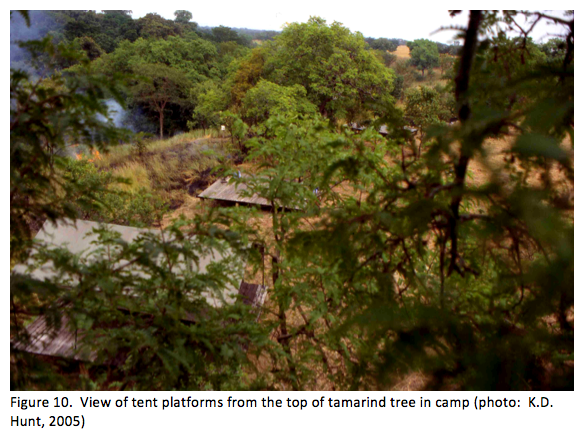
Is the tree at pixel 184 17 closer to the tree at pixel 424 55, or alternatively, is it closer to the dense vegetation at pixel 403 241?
the tree at pixel 424 55

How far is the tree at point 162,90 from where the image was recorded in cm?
1831

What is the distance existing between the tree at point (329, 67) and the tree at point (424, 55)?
7.05 meters

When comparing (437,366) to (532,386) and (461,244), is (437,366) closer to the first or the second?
(532,386)

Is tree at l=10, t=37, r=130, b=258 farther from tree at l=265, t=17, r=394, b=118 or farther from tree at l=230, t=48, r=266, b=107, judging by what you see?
tree at l=230, t=48, r=266, b=107

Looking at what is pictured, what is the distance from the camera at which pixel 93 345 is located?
176 centimetres

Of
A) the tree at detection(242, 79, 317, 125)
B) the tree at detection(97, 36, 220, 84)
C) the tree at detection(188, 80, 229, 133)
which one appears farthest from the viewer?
the tree at detection(97, 36, 220, 84)

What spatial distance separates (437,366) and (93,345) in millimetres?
1479

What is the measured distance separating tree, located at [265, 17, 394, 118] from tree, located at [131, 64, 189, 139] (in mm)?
5733

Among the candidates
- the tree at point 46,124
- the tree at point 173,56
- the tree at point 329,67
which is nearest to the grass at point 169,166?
the tree at point 329,67

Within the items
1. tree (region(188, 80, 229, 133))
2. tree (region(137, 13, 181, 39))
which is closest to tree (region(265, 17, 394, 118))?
tree (region(188, 80, 229, 133))

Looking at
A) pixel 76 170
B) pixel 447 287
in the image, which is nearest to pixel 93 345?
pixel 447 287

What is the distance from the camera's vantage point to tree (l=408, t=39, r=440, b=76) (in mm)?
21281

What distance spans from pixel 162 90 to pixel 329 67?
8.78 metres

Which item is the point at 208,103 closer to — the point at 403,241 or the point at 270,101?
the point at 270,101
